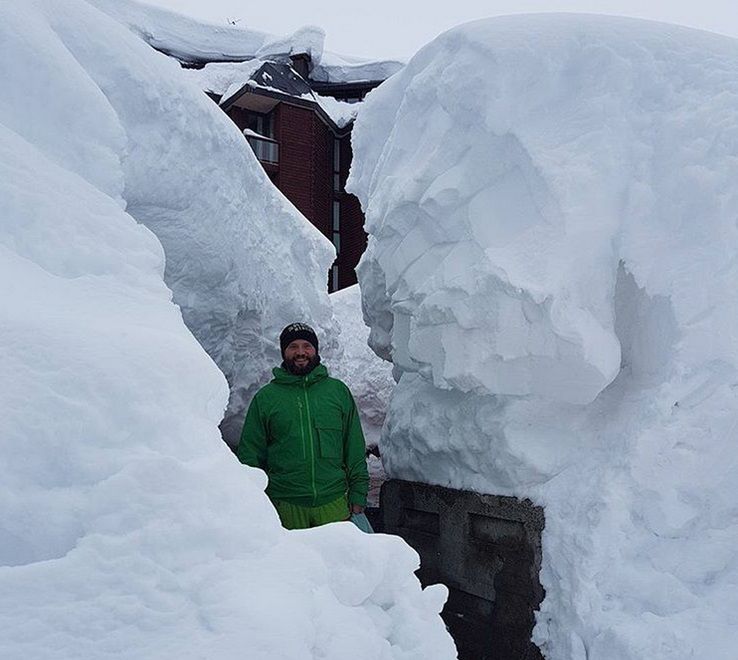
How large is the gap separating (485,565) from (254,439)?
136 cm

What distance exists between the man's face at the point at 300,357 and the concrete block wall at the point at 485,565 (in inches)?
46.5

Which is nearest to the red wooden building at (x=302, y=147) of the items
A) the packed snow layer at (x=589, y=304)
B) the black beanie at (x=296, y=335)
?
the packed snow layer at (x=589, y=304)

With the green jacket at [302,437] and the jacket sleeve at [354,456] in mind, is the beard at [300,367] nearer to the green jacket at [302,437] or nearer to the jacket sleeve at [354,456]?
the green jacket at [302,437]

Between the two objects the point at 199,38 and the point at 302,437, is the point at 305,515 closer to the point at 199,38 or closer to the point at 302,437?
the point at 302,437

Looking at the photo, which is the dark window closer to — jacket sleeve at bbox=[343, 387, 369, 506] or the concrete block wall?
the concrete block wall

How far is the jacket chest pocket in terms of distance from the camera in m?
3.33

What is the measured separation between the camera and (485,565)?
11.7 ft

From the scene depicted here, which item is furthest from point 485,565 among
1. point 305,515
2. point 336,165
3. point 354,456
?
point 336,165

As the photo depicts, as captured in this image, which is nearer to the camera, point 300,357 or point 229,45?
point 300,357

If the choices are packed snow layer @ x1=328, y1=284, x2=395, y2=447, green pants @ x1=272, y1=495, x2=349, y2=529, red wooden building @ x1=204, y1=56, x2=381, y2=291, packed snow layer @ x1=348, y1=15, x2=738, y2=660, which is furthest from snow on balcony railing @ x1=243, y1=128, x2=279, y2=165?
green pants @ x1=272, y1=495, x2=349, y2=529

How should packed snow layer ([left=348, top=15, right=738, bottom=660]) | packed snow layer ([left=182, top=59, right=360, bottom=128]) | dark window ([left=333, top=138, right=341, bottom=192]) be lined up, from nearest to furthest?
packed snow layer ([left=348, top=15, right=738, bottom=660])
packed snow layer ([left=182, top=59, right=360, bottom=128])
dark window ([left=333, top=138, right=341, bottom=192])

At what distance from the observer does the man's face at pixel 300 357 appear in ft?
11.1

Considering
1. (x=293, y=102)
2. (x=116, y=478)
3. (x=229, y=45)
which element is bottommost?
(x=293, y=102)

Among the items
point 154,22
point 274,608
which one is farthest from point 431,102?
point 154,22
